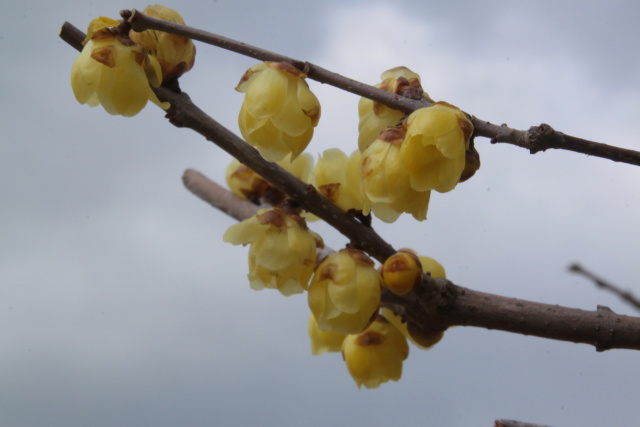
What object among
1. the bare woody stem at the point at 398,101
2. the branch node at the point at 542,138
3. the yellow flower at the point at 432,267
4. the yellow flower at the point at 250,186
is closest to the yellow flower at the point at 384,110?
the bare woody stem at the point at 398,101

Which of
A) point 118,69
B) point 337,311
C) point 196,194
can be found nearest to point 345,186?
point 337,311

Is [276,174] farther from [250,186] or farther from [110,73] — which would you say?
[250,186]

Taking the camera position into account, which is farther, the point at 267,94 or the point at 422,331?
the point at 422,331

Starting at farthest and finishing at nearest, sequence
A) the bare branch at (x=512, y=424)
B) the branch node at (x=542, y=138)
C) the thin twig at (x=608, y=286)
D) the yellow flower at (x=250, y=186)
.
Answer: the yellow flower at (x=250, y=186) → the thin twig at (x=608, y=286) → the bare branch at (x=512, y=424) → the branch node at (x=542, y=138)

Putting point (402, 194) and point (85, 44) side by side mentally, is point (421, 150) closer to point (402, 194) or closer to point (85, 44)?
point (402, 194)

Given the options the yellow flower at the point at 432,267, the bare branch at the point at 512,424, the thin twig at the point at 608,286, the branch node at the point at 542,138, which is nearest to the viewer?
the branch node at the point at 542,138

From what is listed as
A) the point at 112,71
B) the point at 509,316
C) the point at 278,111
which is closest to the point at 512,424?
the point at 509,316

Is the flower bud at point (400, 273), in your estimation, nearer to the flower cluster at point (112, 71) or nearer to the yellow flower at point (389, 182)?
the yellow flower at point (389, 182)
